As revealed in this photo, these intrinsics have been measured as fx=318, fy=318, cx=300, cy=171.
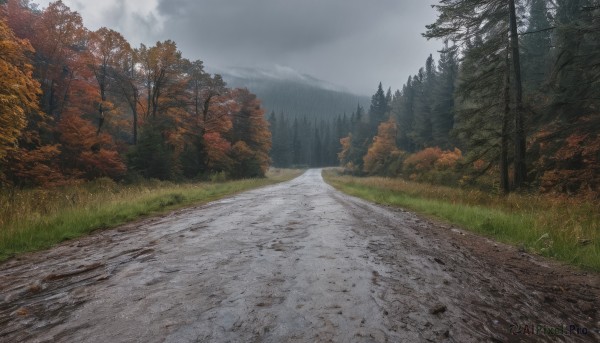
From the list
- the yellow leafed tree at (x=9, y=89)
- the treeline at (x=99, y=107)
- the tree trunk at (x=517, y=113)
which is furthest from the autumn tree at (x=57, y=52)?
the tree trunk at (x=517, y=113)

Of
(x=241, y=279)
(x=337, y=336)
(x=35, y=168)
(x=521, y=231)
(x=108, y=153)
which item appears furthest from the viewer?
(x=108, y=153)

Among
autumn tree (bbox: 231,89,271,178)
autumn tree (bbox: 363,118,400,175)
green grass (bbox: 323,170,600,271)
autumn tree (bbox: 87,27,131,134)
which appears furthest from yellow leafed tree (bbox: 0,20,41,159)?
autumn tree (bbox: 363,118,400,175)

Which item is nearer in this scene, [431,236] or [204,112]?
[431,236]

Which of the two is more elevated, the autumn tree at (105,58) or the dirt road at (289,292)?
the autumn tree at (105,58)

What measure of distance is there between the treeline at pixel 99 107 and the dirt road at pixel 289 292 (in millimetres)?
5873

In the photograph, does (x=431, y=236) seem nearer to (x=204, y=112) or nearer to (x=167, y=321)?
(x=167, y=321)

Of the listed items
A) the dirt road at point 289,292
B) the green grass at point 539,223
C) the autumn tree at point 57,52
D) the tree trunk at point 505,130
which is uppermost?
the autumn tree at point 57,52

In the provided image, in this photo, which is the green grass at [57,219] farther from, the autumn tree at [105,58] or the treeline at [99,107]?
the autumn tree at [105,58]

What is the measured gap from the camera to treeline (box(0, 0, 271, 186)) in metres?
15.9

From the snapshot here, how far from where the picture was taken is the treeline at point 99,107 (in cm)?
1593

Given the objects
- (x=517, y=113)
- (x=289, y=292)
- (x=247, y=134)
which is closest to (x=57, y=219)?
(x=289, y=292)

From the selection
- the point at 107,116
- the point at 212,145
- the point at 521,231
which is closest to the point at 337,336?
the point at 521,231

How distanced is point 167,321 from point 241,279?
4.19 feet

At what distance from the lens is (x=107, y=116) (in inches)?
1037
